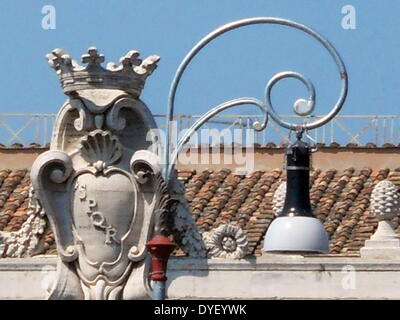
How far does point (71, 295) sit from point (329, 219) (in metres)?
11.8

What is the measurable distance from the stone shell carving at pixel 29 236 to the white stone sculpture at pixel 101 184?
0.18 m

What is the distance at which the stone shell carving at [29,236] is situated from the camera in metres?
31.5

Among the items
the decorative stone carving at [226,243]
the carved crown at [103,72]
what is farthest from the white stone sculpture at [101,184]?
the decorative stone carving at [226,243]

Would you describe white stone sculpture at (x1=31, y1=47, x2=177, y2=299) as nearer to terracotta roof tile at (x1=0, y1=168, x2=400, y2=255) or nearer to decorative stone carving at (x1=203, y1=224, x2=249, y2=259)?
decorative stone carving at (x1=203, y1=224, x2=249, y2=259)

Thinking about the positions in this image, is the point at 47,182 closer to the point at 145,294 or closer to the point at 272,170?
the point at 145,294

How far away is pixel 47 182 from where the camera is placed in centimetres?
3142

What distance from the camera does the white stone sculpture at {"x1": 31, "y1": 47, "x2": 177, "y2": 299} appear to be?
31.0m

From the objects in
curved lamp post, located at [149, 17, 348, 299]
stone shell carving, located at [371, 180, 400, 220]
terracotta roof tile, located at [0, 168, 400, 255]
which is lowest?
curved lamp post, located at [149, 17, 348, 299]

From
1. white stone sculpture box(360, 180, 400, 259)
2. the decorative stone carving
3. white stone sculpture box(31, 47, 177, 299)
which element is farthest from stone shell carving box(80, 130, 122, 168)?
white stone sculpture box(360, 180, 400, 259)

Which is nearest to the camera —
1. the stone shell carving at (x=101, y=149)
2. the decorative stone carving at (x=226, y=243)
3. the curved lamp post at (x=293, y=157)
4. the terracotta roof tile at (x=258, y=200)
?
the curved lamp post at (x=293, y=157)

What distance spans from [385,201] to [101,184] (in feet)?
15.4

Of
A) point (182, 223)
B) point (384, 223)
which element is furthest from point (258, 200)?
point (182, 223)

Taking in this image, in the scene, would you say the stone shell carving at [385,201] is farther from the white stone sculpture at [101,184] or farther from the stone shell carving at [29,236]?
the stone shell carving at [29,236]
